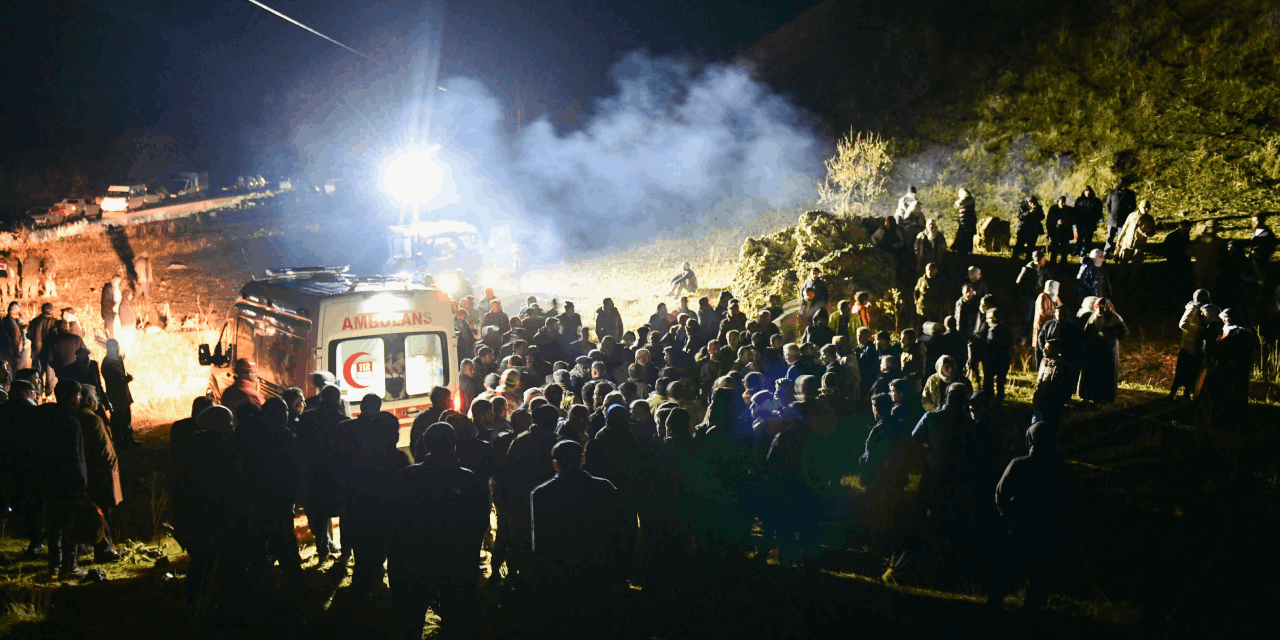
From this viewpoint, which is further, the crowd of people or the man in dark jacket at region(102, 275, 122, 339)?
the man in dark jacket at region(102, 275, 122, 339)

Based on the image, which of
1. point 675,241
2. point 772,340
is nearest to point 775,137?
point 675,241

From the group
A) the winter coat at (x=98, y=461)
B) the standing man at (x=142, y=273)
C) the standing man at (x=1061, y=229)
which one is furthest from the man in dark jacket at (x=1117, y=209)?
the standing man at (x=142, y=273)

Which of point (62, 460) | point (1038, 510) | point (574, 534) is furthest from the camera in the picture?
point (62, 460)

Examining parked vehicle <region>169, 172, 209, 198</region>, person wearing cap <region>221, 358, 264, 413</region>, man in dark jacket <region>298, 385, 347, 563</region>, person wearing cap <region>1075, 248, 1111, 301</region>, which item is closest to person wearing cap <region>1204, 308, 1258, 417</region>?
person wearing cap <region>1075, 248, 1111, 301</region>

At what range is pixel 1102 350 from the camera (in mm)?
8406

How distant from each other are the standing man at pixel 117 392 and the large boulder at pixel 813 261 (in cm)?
1038

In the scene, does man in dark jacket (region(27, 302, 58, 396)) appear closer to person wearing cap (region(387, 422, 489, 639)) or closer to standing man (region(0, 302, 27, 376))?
standing man (region(0, 302, 27, 376))

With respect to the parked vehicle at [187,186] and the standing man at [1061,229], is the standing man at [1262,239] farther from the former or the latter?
the parked vehicle at [187,186]

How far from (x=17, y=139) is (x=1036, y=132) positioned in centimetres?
5018

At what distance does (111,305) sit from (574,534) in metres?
11.5

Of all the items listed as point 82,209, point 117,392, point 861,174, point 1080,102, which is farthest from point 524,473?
point 82,209

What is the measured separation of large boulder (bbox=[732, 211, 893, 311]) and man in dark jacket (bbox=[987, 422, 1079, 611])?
8.31 m

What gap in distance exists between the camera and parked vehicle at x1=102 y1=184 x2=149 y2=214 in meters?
29.9

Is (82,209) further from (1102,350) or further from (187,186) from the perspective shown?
(1102,350)
